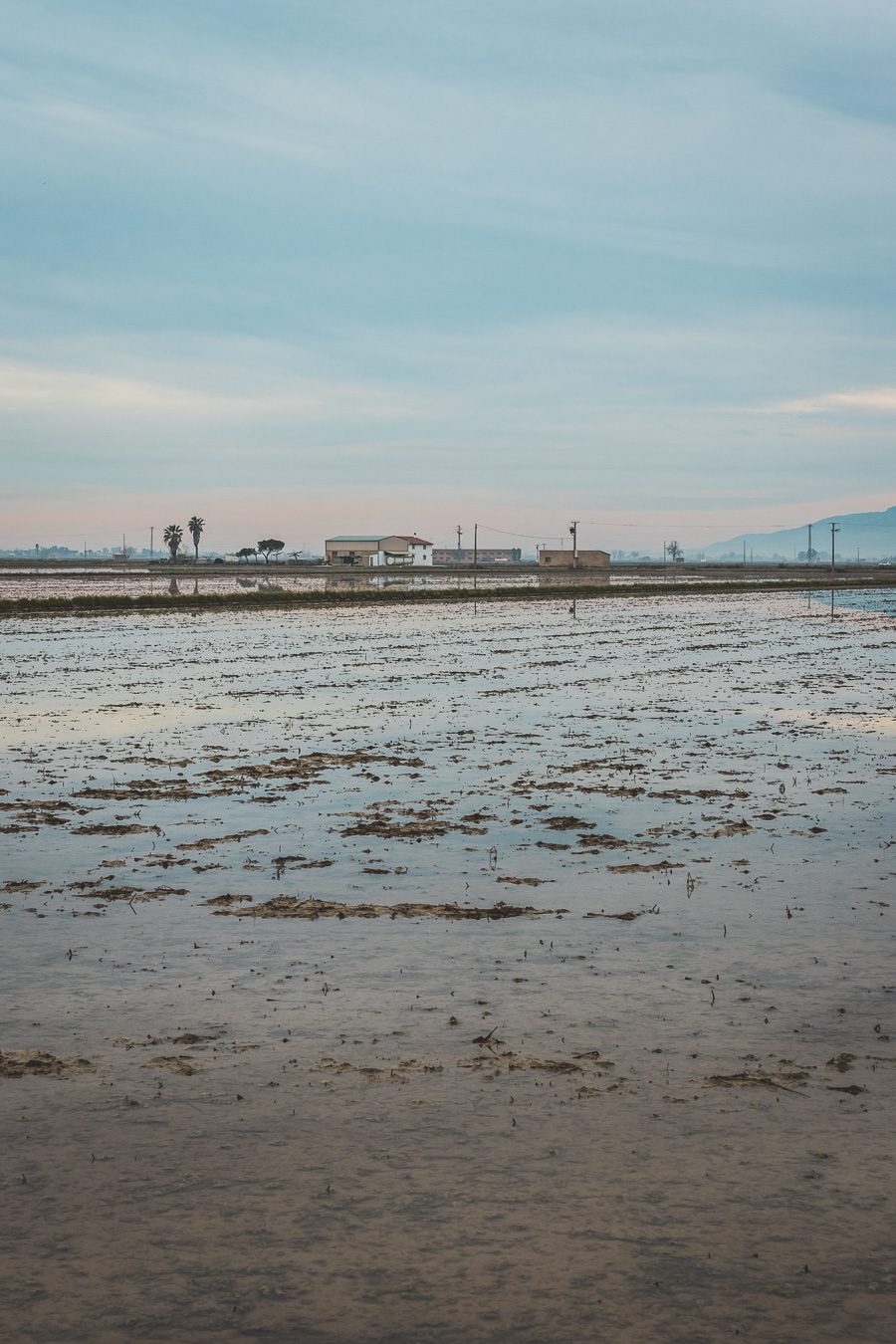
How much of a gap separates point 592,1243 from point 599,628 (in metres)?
44.5

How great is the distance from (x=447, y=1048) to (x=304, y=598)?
224ft

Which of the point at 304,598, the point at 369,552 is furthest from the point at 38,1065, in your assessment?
the point at 369,552

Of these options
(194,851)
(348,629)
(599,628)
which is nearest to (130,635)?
(348,629)

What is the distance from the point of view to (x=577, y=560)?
592ft

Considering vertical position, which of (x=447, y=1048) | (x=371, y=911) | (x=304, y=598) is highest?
(x=304, y=598)

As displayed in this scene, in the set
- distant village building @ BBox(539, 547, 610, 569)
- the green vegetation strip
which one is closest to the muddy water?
the green vegetation strip

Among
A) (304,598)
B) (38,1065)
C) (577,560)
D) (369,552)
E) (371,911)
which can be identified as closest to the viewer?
(38,1065)

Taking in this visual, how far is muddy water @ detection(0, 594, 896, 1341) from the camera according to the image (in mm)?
4535

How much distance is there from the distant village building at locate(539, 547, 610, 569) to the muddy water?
160 metres

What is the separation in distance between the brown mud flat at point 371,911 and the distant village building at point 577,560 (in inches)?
6425

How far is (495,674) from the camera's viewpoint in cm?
2870

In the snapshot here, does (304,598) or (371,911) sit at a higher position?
(304,598)

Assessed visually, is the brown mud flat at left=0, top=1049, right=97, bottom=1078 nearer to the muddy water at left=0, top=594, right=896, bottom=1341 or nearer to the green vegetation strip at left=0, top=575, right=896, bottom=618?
the muddy water at left=0, top=594, right=896, bottom=1341

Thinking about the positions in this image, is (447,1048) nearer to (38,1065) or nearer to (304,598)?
(38,1065)
